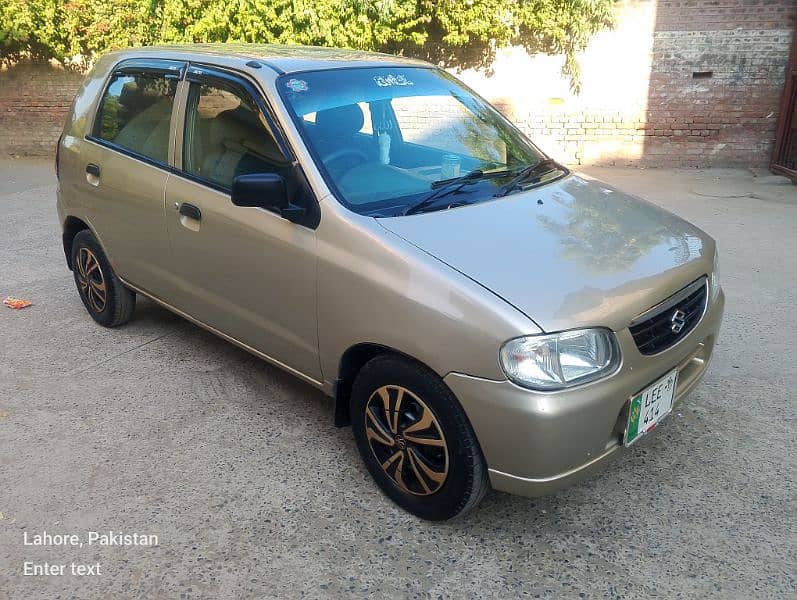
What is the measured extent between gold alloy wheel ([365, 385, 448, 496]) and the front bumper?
224 mm

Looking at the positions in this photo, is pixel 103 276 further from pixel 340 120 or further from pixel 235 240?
pixel 340 120

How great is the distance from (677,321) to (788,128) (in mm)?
8464

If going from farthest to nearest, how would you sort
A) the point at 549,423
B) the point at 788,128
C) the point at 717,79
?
the point at 717,79, the point at 788,128, the point at 549,423

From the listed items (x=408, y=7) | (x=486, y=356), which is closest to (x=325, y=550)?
(x=486, y=356)

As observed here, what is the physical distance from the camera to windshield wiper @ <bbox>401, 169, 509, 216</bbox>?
10.1 feet

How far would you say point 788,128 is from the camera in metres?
9.80

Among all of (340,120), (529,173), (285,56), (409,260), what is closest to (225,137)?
(285,56)

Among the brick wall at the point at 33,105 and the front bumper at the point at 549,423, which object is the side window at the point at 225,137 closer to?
the front bumper at the point at 549,423

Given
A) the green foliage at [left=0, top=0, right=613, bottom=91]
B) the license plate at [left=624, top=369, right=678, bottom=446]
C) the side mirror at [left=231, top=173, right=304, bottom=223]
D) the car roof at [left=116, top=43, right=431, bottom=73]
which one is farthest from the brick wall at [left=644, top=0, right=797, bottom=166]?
the side mirror at [left=231, top=173, right=304, bottom=223]

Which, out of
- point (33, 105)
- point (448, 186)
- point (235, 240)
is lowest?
point (33, 105)

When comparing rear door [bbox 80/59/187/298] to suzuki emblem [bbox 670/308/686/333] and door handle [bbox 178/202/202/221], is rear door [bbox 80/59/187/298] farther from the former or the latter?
suzuki emblem [bbox 670/308/686/333]

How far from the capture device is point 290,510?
3.05 meters

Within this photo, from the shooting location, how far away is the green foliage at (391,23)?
10047mm

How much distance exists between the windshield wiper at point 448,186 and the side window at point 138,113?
1.60m
